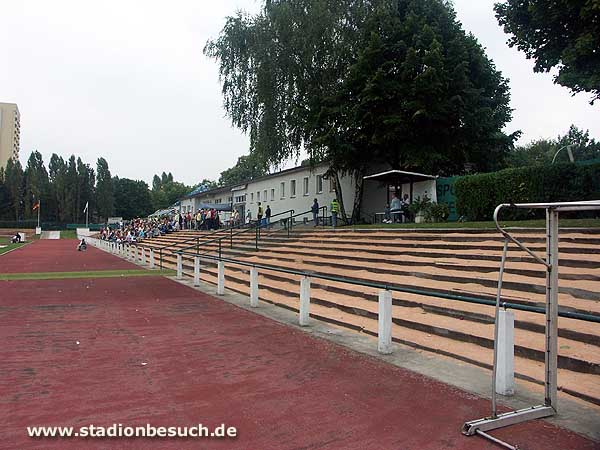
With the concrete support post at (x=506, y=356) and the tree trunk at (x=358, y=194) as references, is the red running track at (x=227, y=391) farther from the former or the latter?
the tree trunk at (x=358, y=194)

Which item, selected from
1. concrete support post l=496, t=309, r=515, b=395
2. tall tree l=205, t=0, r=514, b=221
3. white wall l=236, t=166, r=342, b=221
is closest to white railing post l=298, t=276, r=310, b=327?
concrete support post l=496, t=309, r=515, b=395

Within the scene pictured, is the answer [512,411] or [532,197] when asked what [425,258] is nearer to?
[532,197]

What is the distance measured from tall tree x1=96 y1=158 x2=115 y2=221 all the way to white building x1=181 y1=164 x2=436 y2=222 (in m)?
68.3

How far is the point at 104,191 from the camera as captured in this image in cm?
11075

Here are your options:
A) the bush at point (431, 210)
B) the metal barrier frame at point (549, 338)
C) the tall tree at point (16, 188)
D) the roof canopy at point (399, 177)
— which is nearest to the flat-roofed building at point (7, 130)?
the tall tree at point (16, 188)

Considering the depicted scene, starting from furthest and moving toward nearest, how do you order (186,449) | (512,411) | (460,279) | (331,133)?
(331,133) < (460,279) < (512,411) < (186,449)

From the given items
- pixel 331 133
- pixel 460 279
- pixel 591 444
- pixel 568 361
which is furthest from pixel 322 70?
pixel 591 444

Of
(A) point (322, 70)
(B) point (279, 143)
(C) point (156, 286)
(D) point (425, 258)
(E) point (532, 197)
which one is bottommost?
(C) point (156, 286)

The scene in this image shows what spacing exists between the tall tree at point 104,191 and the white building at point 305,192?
224ft

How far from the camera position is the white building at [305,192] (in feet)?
98.6

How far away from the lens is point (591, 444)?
3979mm

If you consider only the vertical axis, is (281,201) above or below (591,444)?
above

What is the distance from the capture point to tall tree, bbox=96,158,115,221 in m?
109

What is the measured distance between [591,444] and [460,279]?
21.5ft
